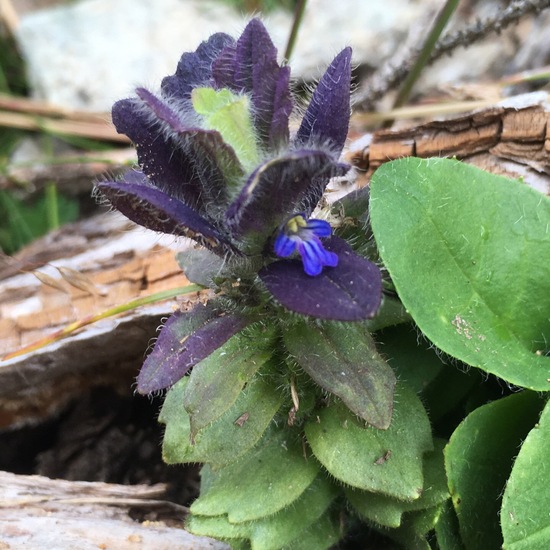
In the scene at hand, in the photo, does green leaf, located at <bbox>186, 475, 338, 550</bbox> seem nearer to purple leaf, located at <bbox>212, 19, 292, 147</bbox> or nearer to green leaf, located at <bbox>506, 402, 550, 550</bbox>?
green leaf, located at <bbox>506, 402, 550, 550</bbox>

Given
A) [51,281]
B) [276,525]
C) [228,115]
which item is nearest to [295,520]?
[276,525]

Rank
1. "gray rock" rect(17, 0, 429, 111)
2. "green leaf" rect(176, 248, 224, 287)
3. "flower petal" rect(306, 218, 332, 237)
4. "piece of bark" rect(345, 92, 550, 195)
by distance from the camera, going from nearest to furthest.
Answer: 1. "flower petal" rect(306, 218, 332, 237)
2. "green leaf" rect(176, 248, 224, 287)
3. "piece of bark" rect(345, 92, 550, 195)
4. "gray rock" rect(17, 0, 429, 111)

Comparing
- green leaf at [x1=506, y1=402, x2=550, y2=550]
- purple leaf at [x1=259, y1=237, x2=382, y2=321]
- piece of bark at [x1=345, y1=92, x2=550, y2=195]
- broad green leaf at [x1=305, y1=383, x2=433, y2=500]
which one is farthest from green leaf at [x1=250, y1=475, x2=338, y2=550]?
piece of bark at [x1=345, y1=92, x2=550, y2=195]

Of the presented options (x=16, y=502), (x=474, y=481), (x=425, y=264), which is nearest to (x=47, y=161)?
(x=16, y=502)

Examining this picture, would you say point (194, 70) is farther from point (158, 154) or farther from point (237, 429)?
point (237, 429)

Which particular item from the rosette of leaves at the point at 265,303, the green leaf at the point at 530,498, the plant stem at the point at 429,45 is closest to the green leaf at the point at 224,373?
the rosette of leaves at the point at 265,303

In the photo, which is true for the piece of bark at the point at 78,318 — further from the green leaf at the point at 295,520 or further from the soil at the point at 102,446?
the green leaf at the point at 295,520
